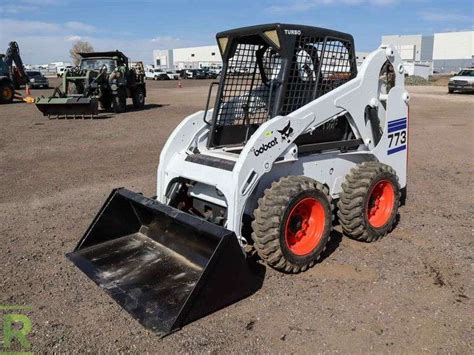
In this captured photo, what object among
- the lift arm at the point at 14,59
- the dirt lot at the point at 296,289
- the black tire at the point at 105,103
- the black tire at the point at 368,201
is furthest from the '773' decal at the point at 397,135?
the lift arm at the point at 14,59

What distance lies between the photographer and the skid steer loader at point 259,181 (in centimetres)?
363

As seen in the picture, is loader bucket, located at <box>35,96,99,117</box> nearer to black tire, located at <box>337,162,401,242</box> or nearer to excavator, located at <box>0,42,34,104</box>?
excavator, located at <box>0,42,34,104</box>

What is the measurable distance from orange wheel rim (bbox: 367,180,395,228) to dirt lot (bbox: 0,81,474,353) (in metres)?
0.26

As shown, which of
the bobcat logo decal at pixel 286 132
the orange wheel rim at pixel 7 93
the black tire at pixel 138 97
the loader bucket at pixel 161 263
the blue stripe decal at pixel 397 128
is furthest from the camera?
the orange wheel rim at pixel 7 93

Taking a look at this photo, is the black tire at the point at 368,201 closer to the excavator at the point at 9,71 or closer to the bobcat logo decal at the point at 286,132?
the bobcat logo decal at the point at 286,132

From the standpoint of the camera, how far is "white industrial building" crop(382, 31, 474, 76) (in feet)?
293

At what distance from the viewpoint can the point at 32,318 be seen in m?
3.41

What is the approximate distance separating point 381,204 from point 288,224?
1.47 meters

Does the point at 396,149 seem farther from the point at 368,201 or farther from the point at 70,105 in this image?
the point at 70,105

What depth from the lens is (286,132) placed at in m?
3.92

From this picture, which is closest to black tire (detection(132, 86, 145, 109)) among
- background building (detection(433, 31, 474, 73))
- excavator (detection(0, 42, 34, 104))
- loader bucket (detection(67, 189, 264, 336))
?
excavator (detection(0, 42, 34, 104))

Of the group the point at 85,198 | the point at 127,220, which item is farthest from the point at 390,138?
the point at 85,198

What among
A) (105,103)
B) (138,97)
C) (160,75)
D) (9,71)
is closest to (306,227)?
(105,103)

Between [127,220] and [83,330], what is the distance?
1.47 m
